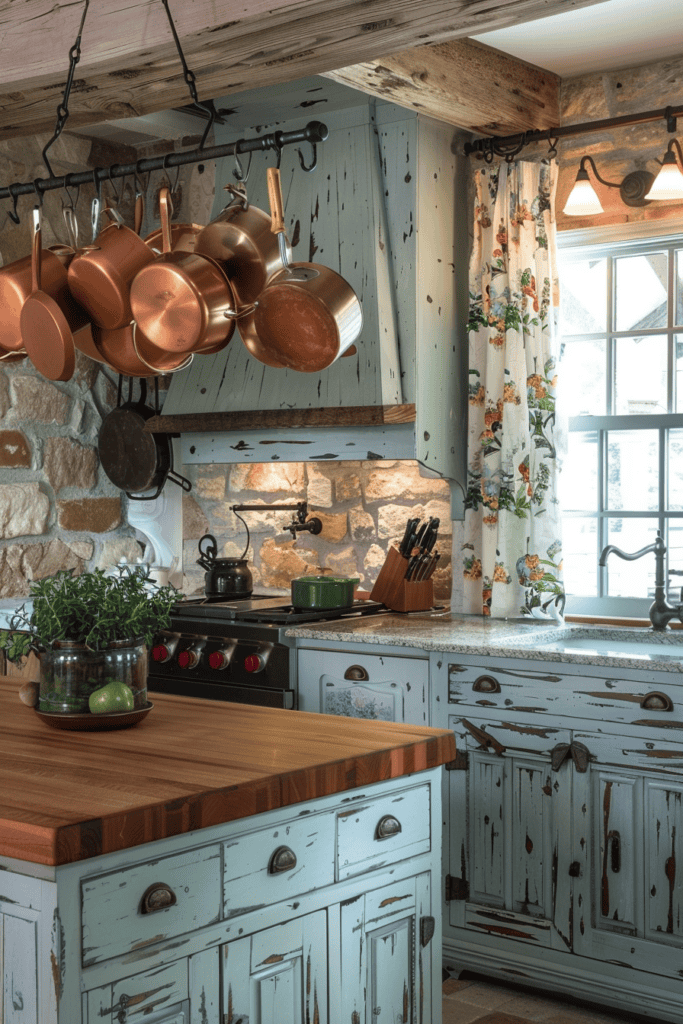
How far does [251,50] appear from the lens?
265 cm

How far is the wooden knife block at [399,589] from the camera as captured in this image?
418 cm

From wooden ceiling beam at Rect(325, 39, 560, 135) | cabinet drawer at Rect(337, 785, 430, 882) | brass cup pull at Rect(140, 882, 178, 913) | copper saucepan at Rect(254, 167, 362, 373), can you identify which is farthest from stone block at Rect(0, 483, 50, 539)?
brass cup pull at Rect(140, 882, 178, 913)

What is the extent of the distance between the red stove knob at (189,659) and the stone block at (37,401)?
1403 millimetres

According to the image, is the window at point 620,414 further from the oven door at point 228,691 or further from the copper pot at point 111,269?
the copper pot at point 111,269

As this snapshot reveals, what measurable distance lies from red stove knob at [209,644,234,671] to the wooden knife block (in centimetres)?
68

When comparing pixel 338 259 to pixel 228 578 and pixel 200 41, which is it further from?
pixel 200 41

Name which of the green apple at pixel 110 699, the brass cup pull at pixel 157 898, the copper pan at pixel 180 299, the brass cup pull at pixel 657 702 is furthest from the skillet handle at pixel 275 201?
the brass cup pull at pixel 657 702

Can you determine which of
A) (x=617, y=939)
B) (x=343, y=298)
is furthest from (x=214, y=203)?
(x=617, y=939)

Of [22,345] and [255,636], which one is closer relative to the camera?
[22,345]

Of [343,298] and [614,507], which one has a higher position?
[343,298]

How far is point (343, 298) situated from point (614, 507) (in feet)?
6.68

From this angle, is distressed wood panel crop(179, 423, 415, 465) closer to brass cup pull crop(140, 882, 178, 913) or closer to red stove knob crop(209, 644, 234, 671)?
red stove knob crop(209, 644, 234, 671)

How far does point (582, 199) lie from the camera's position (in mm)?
3887

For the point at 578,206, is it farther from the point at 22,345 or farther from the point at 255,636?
the point at 22,345
